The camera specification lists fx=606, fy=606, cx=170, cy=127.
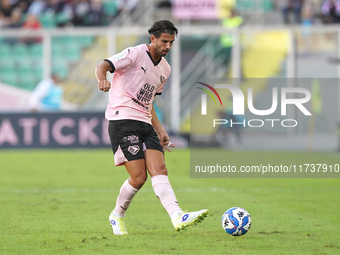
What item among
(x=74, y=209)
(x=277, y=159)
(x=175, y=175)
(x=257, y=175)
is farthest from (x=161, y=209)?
(x=277, y=159)

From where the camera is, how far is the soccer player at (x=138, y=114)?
5402 millimetres

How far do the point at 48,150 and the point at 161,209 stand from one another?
1084 centimetres

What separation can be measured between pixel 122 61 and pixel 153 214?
224 cm

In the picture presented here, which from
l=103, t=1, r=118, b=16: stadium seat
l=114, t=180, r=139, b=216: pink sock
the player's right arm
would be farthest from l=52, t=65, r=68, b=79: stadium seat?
the player's right arm

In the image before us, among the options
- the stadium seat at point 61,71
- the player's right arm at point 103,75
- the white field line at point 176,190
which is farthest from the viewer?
the stadium seat at point 61,71

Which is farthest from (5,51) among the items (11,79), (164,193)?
(164,193)

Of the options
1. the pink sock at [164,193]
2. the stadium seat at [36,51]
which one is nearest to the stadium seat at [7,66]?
the stadium seat at [36,51]

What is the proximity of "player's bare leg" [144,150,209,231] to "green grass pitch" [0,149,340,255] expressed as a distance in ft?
0.66

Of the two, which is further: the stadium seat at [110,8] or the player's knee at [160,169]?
the stadium seat at [110,8]

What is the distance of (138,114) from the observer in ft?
18.4

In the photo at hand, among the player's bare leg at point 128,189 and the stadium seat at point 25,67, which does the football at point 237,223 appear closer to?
the player's bare leg at point 128,189

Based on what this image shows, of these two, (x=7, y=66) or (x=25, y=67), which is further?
(x=7, y=66)

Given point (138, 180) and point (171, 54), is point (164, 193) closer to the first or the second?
point (138, 180)

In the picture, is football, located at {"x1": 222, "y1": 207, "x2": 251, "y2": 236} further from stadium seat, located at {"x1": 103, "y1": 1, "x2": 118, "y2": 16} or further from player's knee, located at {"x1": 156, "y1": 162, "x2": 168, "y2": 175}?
stadium seat, located at {"x1": 103, "y1": 1, "x2": 118, "y2": 16}
